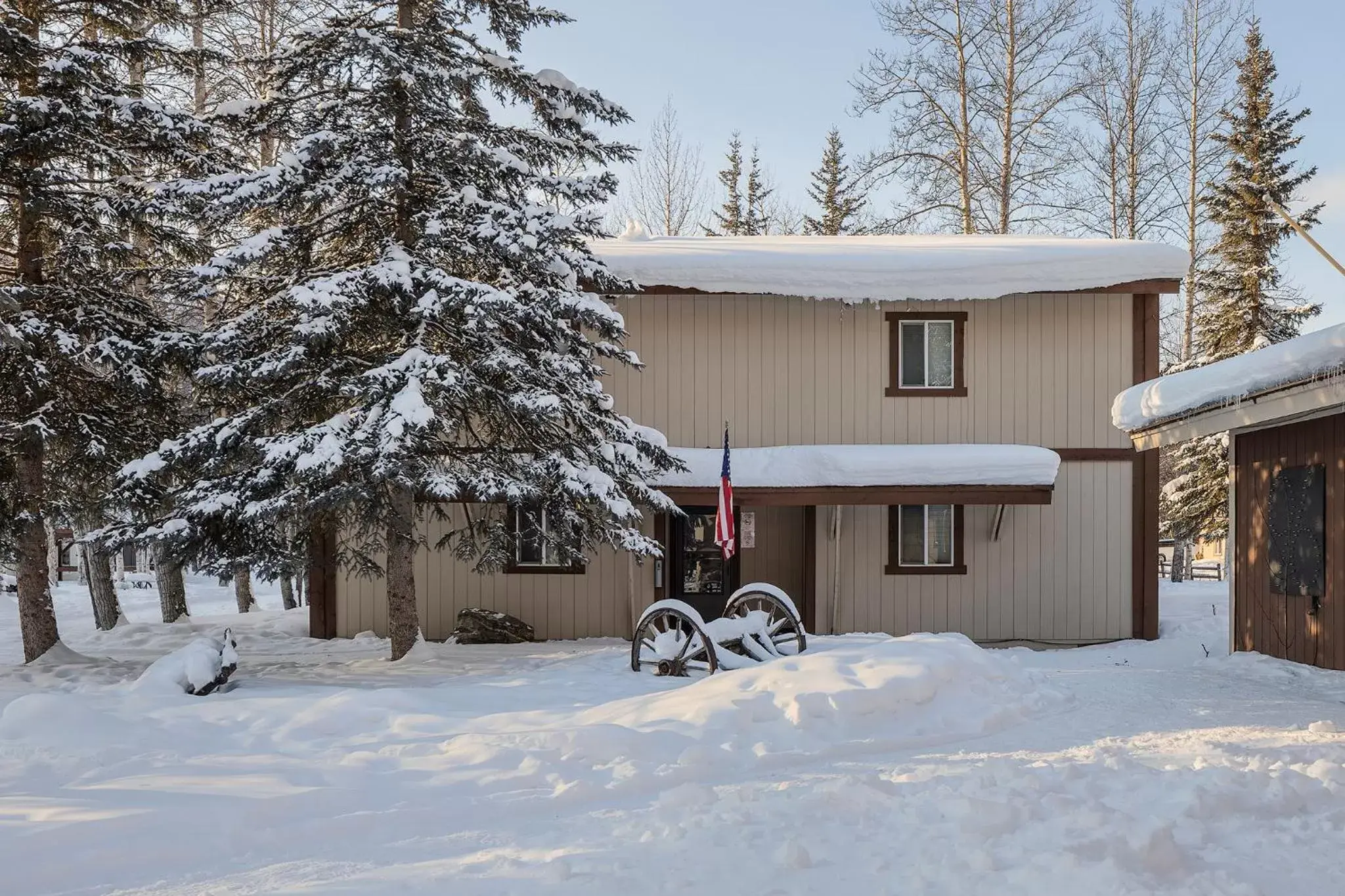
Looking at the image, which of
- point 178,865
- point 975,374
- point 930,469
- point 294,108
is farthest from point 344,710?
point 975,374

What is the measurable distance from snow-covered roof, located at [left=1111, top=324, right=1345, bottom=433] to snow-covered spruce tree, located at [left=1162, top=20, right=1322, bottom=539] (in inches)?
487

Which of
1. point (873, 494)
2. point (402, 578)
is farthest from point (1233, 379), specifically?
point (402, 578)

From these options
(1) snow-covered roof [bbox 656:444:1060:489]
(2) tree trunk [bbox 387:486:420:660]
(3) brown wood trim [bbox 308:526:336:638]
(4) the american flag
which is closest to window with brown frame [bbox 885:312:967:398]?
(1) snow-covered roof [bbox 656:444:1060:489]

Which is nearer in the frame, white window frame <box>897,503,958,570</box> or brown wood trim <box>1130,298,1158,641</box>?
brown wood trim <box>1130,298,1158,641</box>

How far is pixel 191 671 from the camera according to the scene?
8.23m

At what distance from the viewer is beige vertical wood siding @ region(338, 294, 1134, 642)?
45.3 feet

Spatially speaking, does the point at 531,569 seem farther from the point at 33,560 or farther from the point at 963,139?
the point at 963,139

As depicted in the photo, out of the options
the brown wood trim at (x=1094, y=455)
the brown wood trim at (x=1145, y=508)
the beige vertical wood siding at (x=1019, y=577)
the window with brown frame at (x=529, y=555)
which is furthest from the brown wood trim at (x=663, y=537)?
the brown wood trim at (x=1145, y=508)

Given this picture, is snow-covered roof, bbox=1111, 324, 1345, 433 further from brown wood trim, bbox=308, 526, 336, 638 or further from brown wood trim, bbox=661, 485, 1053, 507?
brown wood trim, bbox=308, 526, 336, 638

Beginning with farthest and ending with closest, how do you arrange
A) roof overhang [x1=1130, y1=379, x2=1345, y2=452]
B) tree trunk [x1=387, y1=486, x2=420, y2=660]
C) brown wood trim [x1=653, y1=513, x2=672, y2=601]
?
1. brown wood trim [x1=653, y1=513, x2=672, y2=601]
2. tree trunk [x1=387, y1=486, x2=420, y2=660]
3. roof overhang [x1=1130, y1=379, x2=1345, y2=452]

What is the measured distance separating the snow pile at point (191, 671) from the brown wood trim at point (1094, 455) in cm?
1075

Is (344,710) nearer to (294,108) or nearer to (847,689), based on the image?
(847,689)

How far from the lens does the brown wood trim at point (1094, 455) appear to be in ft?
45.4

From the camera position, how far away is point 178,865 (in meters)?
4.54
